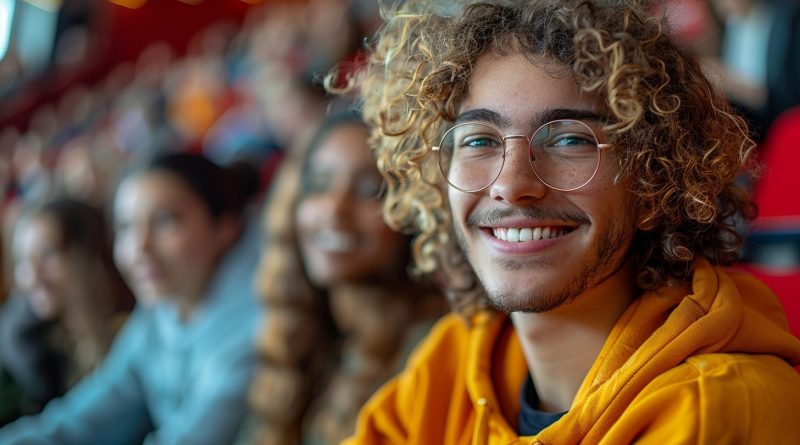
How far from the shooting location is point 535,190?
0.90m

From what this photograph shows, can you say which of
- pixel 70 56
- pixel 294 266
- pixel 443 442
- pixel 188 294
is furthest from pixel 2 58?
pixel 443 442

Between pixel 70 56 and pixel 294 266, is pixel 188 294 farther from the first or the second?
pixel 70 56

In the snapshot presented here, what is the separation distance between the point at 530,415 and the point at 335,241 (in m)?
0.71

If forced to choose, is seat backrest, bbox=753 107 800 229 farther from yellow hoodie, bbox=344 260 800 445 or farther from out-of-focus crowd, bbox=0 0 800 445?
yellow hoodie, bbox=344 260 800 445

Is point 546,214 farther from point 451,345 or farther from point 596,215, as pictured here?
point 451,345

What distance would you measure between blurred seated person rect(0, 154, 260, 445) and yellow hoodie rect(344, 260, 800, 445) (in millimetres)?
856

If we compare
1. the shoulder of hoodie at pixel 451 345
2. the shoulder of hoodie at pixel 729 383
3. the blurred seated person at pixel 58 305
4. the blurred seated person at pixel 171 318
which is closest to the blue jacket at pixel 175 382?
the blurred seated person at pixel 171 318

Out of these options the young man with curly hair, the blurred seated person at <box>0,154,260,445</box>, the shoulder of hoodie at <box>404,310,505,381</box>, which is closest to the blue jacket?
the blurred seated person at <box>0,154,260,445</box>

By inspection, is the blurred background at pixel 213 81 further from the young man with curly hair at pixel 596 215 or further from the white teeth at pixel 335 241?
the white teeth at pixel 335 241

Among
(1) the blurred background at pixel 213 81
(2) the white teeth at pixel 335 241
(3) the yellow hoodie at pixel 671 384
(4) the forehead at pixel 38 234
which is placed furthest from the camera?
(4) the forehead at pixel 38 234

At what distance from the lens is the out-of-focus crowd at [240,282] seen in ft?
5.42

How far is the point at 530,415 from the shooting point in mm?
1002

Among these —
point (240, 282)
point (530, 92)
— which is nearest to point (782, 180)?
point (530, 92)

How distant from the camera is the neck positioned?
97 centimetres
